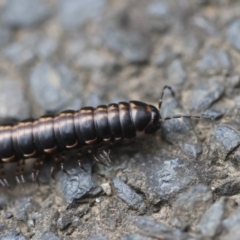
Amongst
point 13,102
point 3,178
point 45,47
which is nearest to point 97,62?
point 45,47

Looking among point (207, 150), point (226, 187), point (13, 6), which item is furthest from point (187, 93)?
point (13, 6)

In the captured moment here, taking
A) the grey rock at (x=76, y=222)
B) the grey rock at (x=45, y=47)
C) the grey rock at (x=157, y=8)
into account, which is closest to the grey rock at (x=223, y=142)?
the grey rock at (x=76, y=222)

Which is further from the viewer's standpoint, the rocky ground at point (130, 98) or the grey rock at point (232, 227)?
the rocky ground at point (130, 98)

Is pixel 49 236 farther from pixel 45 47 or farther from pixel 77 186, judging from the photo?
pixel 45 47

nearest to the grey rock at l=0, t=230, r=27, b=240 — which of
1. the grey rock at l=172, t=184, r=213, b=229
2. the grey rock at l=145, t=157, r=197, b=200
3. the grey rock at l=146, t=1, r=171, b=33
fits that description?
the grey rock at l=145, t=157, r=197, b=200

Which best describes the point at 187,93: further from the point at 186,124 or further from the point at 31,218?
the point at 31,218

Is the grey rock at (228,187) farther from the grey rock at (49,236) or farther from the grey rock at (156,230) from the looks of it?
the grey rock at (49,236)
